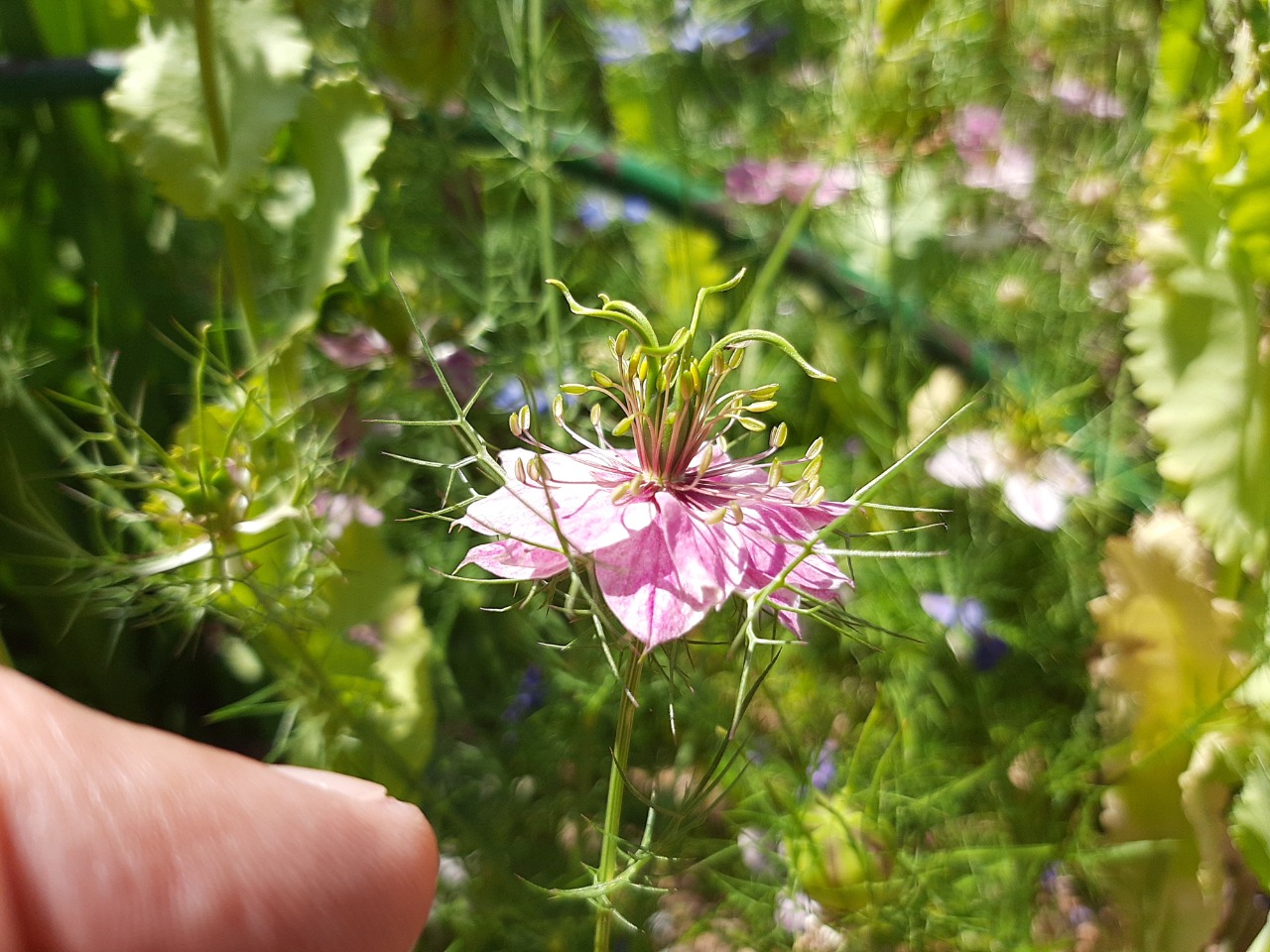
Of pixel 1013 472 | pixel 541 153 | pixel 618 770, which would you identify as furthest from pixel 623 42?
pixel 618 770

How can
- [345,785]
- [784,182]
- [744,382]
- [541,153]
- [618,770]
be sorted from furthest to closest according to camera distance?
[784,182] → [744,382] → [541,153] → [345,785] → [618,770]

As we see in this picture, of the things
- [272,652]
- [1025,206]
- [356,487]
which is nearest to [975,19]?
[1025,206]

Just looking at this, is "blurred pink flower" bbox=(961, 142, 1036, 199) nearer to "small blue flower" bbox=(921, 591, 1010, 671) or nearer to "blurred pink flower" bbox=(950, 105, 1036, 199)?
"blurred pink flower" bbox=(950, 105, 1036, 199)

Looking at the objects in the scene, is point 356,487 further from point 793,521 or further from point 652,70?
point 652,70

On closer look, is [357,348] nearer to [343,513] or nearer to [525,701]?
[343,513]

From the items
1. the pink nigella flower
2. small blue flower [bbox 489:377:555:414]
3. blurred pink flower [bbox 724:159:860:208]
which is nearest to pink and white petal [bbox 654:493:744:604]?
the pink nigella flower

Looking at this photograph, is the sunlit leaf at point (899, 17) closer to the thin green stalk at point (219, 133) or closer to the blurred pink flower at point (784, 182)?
the blurred pink flower at point (784, 182)

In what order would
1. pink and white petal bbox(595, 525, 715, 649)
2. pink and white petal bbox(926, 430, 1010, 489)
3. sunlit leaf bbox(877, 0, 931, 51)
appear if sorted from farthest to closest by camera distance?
pink and white petal bbox(926, 430, 1010, 489) < sunlit leaf bbox(877, 0, 931, 51) < pink and white petal bbox(595, 525, 715, 649)
